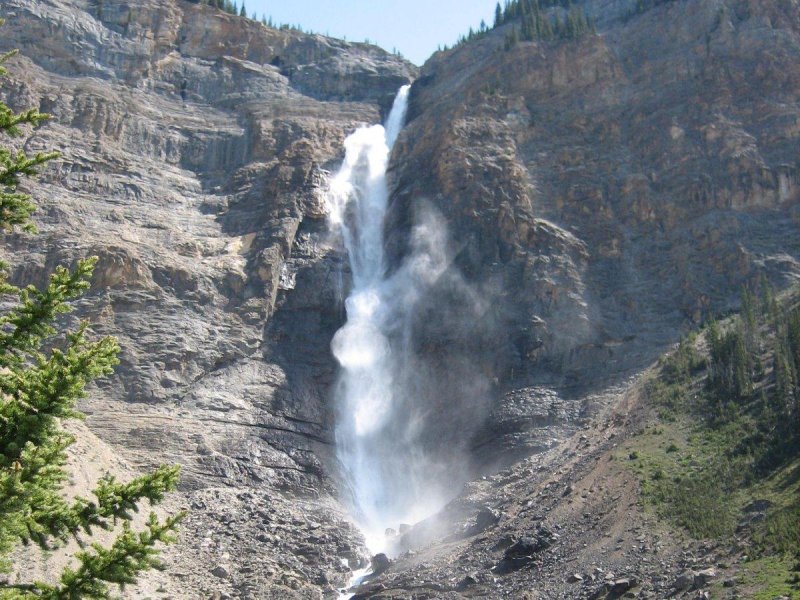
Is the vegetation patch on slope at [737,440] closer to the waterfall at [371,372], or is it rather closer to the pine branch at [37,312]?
the waterfall at [371,372]

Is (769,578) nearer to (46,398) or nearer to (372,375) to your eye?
(46,398)

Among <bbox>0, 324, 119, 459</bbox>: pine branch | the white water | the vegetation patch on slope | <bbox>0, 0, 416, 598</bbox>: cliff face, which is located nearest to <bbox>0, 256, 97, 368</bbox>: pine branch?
<bbox>0, 324, 119, 459</bbox>: pine branch

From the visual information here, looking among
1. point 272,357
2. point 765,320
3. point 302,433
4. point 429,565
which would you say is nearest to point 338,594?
point 429,565

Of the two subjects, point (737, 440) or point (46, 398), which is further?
point (737, 440)

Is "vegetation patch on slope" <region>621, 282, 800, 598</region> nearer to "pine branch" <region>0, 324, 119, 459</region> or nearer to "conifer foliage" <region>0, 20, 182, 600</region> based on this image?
"conifer foliage" <region>0, 20, 182, 600</region>

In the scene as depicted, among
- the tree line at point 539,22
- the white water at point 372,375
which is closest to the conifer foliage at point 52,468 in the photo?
the white water at point 372,375

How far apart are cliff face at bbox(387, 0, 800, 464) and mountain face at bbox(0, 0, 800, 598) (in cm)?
17

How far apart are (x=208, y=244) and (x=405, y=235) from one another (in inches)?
529

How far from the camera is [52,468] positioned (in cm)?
866

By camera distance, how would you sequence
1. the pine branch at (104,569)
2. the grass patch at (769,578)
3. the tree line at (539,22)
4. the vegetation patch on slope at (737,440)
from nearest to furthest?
the pine branch at (104,569) < the grass patch at (769,578) < the vegetation patch on slope at (737,440) < the tree line at (539,22)

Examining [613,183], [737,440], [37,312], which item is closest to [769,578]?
[737,440]

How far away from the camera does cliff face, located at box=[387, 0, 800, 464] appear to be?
165 feet

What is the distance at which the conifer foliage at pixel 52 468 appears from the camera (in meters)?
8.30

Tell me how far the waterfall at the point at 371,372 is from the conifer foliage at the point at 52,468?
114 feet
